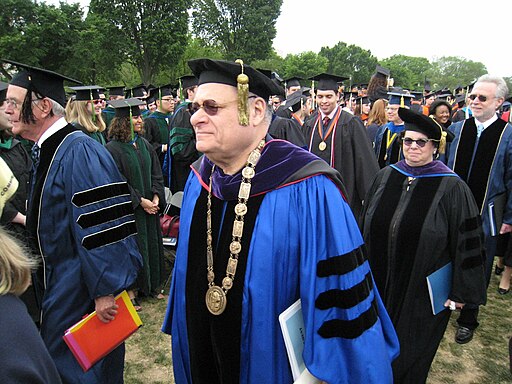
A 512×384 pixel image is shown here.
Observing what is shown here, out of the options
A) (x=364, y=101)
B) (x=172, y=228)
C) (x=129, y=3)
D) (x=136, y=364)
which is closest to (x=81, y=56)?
(x=129, y=3)

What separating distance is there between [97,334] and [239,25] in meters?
53.7

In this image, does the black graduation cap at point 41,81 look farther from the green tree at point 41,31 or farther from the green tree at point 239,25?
the green tree at point 239,25

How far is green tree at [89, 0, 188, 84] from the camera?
35.1 m

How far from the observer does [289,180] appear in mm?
1690

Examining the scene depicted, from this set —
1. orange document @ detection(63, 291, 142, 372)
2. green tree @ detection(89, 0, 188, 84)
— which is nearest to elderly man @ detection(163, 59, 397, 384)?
orange document @ detection(63, 291, 142, 372)

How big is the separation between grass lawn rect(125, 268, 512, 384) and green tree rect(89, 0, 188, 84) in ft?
115

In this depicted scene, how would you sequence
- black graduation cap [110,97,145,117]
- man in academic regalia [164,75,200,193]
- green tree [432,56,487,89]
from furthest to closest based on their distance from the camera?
green tree [432,56,487,89]
man in academic regalia [164,75,200,193]
black graduation cap [110,97,145,117]

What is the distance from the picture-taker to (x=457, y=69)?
109 metres

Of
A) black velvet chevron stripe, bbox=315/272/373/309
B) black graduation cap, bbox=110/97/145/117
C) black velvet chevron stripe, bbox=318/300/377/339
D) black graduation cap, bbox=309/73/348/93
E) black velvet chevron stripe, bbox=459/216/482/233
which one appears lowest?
black velvet chevron stripe, bbox=318/300/377/339

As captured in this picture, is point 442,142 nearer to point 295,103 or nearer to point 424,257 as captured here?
point 424,257

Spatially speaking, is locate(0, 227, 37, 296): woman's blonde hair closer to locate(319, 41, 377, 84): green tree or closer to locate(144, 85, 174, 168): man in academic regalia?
locate(144, 85, 174, 168): man in academic regalia

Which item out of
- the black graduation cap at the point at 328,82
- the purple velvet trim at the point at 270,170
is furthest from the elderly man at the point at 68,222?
the black graduation cap at the point at 328,82

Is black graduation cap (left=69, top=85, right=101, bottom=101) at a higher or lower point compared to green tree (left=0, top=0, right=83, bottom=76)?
lower

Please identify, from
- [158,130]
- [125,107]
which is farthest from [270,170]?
[158,130]
